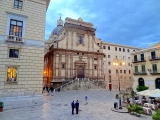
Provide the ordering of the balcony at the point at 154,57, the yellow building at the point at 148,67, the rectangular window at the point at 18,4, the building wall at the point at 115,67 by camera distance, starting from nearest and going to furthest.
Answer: the rectangular window at the point at 18,4, the balcony at the point at 154,57, the yellow building at the point at 148,67, the building wall at the point at 115,67

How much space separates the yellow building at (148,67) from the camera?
1037 inches

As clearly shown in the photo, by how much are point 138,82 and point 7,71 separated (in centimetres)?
2792

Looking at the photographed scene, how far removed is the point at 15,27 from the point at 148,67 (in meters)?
27.1

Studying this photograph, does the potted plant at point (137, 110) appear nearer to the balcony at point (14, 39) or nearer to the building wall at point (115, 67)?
the balcony at point (14, 39)

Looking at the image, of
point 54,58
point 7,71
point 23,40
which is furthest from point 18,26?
point 54,58

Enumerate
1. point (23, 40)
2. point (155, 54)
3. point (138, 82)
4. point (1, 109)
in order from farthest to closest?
point (138, 82) < point (155, 54) < point (23, 40) < point (1, 109)

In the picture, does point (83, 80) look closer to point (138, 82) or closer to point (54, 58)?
point (54, 58)

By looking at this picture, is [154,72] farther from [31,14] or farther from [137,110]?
[31,14]

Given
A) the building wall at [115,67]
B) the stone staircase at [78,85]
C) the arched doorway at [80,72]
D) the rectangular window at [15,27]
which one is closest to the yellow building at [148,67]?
the stone staircase at [78,85]

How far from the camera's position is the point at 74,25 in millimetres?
36562

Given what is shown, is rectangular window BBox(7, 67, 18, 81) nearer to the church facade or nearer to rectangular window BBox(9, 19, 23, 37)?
rectangular window BBox(9, 19, 23, 37)

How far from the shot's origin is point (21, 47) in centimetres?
1363

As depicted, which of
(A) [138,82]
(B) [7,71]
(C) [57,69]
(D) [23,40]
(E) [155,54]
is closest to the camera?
(B) [7,71]

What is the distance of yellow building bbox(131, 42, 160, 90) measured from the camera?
86.4ft
